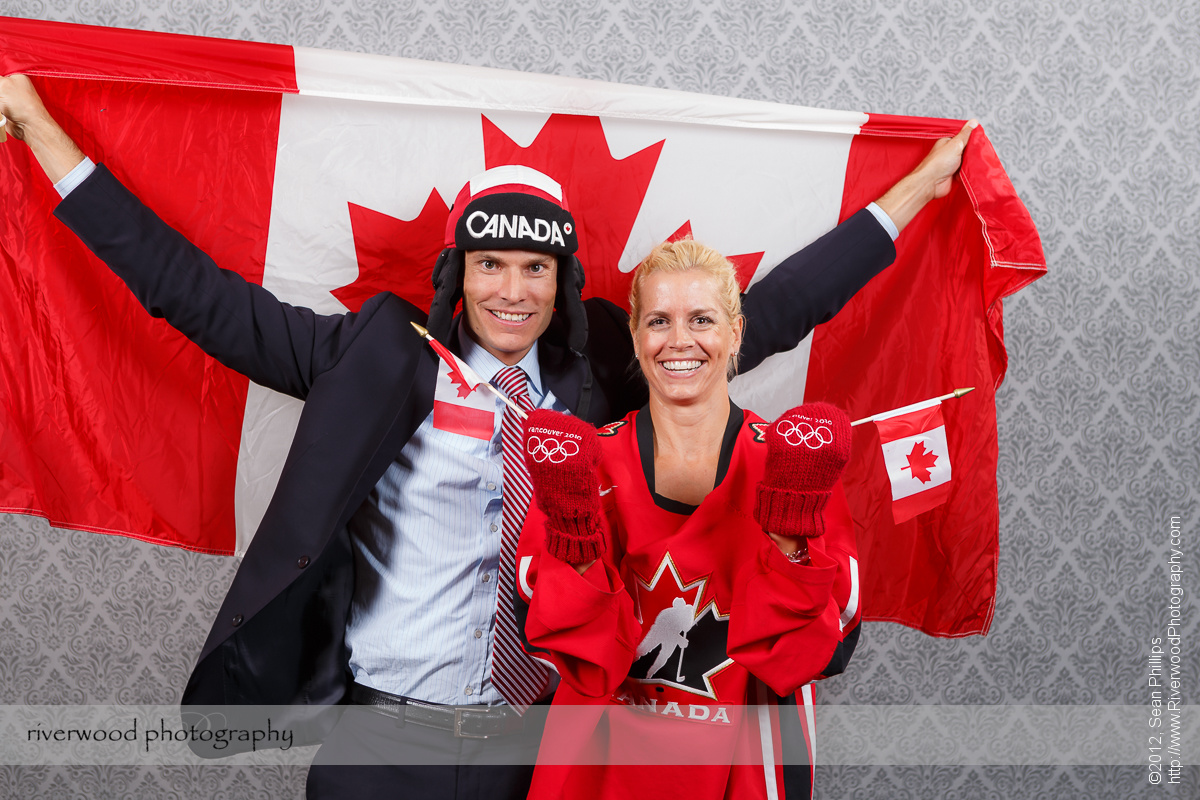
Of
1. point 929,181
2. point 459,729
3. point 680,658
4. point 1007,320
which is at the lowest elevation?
point 459,729

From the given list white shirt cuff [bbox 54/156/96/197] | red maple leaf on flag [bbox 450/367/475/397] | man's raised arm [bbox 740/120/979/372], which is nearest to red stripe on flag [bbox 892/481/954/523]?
man's raised arm [bbox 740/120/979/372]

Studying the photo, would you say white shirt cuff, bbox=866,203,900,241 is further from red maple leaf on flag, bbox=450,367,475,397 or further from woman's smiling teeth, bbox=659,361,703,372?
red maple leaf on flag, bbox=450,367,475,397

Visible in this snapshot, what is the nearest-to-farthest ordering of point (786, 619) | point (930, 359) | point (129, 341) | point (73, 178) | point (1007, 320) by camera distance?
point (786, 619) < point (73, 178) < point (129, 341) < point (930, 359) < point (1007, 320)

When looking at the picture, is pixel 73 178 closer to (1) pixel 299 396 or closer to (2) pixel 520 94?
(1) pixel 299 396

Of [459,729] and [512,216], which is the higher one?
[512,216]

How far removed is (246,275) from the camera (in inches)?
61.6

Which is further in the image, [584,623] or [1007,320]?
[1007,320]

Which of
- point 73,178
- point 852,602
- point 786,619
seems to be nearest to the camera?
point 786,619

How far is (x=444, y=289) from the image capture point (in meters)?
1.40

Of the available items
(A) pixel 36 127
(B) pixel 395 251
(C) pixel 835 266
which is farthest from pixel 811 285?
(A) pixel 36 127

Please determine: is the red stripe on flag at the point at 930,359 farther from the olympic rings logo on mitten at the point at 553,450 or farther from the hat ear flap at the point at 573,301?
the olympic rings logo on mitten at the point at 553,450

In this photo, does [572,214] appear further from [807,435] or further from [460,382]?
[807,435]

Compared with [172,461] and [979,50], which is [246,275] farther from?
[979,50]

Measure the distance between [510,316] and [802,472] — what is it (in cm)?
58
